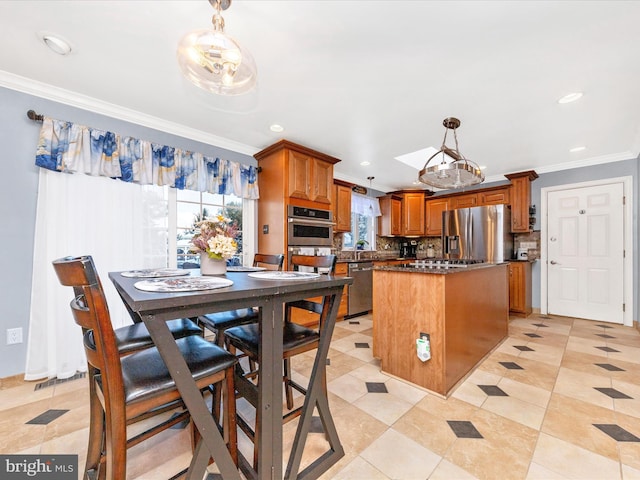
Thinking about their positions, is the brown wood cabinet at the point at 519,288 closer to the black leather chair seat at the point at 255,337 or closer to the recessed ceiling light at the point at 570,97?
the recessed ceiling light at the point at 570,97

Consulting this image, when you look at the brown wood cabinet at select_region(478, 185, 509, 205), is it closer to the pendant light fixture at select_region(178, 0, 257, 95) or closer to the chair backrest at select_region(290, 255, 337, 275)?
the chair backrest at select_region(290, 255, 337, 275)

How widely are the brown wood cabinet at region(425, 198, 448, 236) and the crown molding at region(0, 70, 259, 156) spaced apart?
4.06m

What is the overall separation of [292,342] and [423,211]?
16.5 ft

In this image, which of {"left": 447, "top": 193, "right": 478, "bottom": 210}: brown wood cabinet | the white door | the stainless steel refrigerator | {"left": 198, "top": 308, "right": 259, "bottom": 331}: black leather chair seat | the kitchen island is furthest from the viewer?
{"left": 447, "top": 193, "right": 478, "bottom": 210}: brown wood cabinet

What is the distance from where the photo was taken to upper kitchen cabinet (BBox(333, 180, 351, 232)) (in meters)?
4.42

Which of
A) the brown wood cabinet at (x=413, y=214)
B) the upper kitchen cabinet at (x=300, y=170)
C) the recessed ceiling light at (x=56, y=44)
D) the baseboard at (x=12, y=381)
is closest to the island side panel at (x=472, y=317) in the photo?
the upper kitchen cabinet at (x=300, y=170)

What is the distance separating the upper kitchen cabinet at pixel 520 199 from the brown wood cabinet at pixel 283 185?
317cm

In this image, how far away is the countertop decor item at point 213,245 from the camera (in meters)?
1.49

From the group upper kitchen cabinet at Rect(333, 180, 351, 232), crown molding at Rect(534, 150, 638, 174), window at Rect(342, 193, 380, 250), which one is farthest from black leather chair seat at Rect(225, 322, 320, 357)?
crown molding at Rect(534, 150, 638, 174)

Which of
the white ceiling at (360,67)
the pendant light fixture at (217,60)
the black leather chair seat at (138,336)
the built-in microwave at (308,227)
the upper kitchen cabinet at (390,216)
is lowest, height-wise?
the black leather chair seat at (138,336)

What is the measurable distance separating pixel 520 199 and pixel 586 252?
1.18 m

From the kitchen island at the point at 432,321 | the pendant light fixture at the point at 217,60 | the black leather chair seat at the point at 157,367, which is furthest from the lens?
the kitchen island at the point at 432,321

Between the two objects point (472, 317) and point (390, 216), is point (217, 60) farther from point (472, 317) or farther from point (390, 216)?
point (390, 216)

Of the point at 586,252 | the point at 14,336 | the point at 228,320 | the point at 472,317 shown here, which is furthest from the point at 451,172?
the point at 14,336
